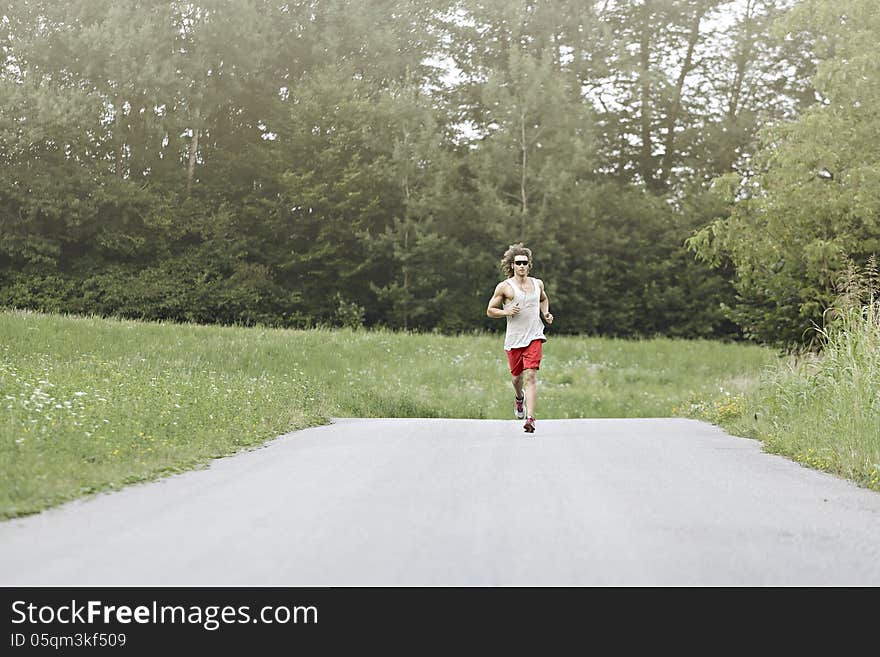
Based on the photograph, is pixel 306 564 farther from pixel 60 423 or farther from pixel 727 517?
pixel 60 423

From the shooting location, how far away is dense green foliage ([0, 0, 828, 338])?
36.4 m

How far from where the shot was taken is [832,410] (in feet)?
36.1

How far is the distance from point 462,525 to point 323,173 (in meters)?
34.0

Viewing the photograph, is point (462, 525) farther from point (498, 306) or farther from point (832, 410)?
point (498, 306)

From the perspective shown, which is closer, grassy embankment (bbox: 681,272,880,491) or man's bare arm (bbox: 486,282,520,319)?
grassy embankment (bbox: 681,272,880,491)

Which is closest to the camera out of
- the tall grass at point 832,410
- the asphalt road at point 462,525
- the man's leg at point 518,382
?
the asphalt road at point 462,525

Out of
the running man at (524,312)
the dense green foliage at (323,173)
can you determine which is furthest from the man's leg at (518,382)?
the dense green foliage at (323,173)

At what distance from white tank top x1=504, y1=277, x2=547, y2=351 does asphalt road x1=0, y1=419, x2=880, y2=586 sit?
117 inches

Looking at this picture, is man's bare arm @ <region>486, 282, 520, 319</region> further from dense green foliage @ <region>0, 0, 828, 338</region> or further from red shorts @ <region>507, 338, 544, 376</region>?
dense green foliage @ <region>0, 0, 828, 338</region>

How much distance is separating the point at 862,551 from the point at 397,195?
34.5 meters

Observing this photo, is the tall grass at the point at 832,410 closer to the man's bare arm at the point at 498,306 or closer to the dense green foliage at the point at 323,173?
the man's bare arm at the point at 498,306

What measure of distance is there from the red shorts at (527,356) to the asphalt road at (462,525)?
109 inches

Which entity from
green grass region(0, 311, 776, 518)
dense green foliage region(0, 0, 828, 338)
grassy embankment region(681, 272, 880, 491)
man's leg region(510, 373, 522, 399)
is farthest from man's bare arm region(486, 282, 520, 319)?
dense green foliage region(0, 0, 828, 338)

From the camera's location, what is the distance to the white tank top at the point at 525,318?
504 inches
